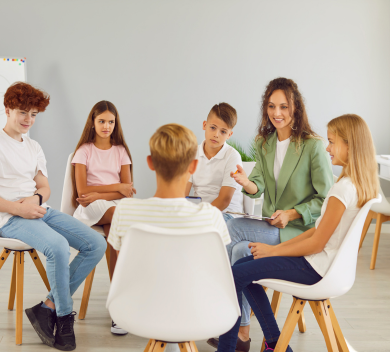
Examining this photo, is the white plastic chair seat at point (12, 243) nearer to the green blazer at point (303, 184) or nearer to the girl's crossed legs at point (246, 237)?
the girl's crossed legs at point (246, 237)

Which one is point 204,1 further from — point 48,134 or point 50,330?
point 50,330

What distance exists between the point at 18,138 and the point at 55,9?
2.07 meters

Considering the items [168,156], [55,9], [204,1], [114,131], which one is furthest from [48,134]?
[168,156]

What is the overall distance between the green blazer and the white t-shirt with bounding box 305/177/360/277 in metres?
0.35

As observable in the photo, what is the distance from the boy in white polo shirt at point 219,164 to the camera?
80.6 inches

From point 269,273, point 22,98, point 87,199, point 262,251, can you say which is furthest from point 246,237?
point 22,98

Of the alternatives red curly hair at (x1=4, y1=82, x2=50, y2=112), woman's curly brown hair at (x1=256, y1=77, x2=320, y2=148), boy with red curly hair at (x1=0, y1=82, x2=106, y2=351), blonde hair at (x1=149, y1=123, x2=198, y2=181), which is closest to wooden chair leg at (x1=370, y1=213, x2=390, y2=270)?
woman's curly brown hair at (x1=256, y1=77, x2=320, y2=148)

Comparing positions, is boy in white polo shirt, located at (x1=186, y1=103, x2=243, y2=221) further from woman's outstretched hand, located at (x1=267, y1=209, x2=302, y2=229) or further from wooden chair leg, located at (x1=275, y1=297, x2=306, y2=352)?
wooden chair leg, located at (x1=275, y1=297, x2=306, y2=352)

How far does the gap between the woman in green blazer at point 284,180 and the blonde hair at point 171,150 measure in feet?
2.44

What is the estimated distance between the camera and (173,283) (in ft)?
3.29

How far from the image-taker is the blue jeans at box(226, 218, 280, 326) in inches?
69.4

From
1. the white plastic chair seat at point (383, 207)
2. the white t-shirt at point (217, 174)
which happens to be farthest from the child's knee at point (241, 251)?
the white plastic chair seat at point (383, 207)

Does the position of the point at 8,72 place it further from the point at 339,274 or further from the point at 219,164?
the point at 339,274

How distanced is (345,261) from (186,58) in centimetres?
282
